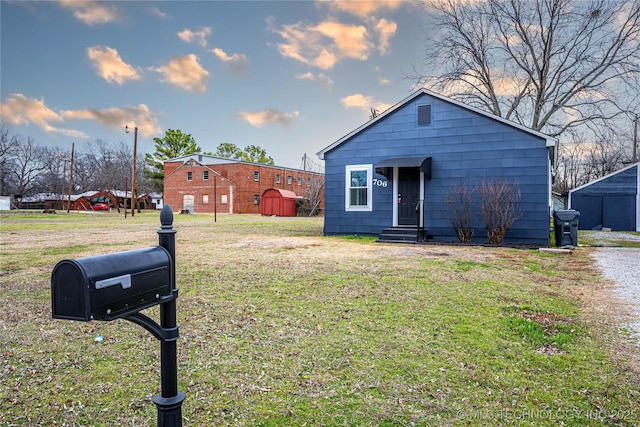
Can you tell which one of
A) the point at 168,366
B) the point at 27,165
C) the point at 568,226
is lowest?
the point at 168,366

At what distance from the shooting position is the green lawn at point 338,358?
7.59ft

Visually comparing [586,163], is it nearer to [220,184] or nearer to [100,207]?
[220,184]

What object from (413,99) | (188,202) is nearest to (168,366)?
(413,99)

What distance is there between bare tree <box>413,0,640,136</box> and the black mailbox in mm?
22285

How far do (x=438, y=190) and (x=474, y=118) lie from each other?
2313mm

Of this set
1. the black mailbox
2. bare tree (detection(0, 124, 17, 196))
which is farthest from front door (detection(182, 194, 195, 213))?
the black mailbox

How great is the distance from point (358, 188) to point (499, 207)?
4373mm

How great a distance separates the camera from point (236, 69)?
920 inches

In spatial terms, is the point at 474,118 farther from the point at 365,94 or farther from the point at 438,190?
the point at 365,94

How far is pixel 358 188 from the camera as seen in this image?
13234 millimetres

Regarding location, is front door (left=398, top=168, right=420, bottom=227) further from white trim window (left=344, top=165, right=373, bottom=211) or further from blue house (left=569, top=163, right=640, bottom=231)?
blue house (left=569, top=163, right=640, bottom=231)

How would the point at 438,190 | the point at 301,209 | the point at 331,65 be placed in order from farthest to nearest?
the point at 301,209
the point at 331,65
the point at 438,190

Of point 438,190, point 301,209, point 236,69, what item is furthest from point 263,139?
point 438,190

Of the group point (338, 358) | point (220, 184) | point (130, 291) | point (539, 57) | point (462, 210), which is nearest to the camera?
point (130, 291)
